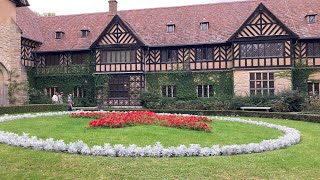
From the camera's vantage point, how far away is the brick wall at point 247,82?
28719 mm

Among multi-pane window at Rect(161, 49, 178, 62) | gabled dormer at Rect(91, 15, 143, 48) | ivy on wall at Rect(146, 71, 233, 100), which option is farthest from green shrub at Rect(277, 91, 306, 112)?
gabled dormer at Rect(91, 15, 143, 48)

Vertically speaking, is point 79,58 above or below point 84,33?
below

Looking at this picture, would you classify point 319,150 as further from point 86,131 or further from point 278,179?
point 86,131

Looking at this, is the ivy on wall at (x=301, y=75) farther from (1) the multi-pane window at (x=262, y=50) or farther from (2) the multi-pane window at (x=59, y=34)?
(2) the multi-pane window at (x=59, y=34)

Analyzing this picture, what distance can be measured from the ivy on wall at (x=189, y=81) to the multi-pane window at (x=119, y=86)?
208 cm

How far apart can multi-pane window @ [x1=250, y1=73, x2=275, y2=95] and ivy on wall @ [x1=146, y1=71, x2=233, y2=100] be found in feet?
6.53

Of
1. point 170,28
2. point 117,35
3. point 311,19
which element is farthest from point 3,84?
point 311,19

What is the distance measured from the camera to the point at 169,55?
32719 millimetres

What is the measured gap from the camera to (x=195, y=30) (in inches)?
1297

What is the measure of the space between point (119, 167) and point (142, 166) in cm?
54

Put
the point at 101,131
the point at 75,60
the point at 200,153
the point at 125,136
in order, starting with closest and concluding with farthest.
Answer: the point at 200,153 < the point at 125,136 < the point at 101,131 < the point at 75,60

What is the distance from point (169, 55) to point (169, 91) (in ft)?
11.2

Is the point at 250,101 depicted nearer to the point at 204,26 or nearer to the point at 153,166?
the point at 204,26

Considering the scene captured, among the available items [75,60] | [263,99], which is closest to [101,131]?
[263,99]
